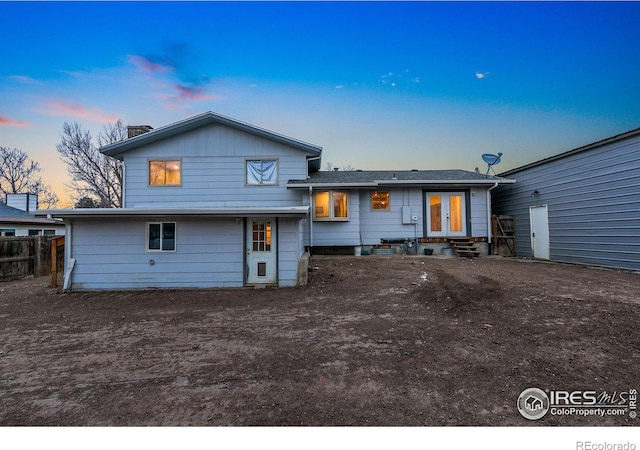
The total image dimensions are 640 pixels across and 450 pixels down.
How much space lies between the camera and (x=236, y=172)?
458 inches

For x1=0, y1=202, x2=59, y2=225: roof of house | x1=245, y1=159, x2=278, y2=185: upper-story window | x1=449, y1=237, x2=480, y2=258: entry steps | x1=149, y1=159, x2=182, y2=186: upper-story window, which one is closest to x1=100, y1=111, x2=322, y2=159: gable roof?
x1=149, y1=159, x2=182, y2=186: upper-story window

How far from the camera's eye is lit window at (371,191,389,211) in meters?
12.7

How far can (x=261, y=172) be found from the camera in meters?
11.8

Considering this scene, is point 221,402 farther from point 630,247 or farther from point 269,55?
point 269,55

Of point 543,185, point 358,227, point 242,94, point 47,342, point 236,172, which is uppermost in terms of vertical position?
point 242,94

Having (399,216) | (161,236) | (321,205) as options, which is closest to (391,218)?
(399,216)

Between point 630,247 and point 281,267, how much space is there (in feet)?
35.7

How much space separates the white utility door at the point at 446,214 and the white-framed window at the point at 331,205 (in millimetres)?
4044

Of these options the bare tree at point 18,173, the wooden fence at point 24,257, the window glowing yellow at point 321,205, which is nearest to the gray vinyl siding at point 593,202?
the window glowing yellow at point 321,205

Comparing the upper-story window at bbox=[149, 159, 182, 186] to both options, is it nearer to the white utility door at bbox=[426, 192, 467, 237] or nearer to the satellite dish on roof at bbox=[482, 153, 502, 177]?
the white utility door at bbox=[426, 192, 467, 237]

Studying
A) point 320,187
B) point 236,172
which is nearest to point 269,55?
point 236,172

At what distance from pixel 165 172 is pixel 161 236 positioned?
4.82 meters

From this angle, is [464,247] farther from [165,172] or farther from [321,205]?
[165,172]

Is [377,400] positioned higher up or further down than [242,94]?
further down
